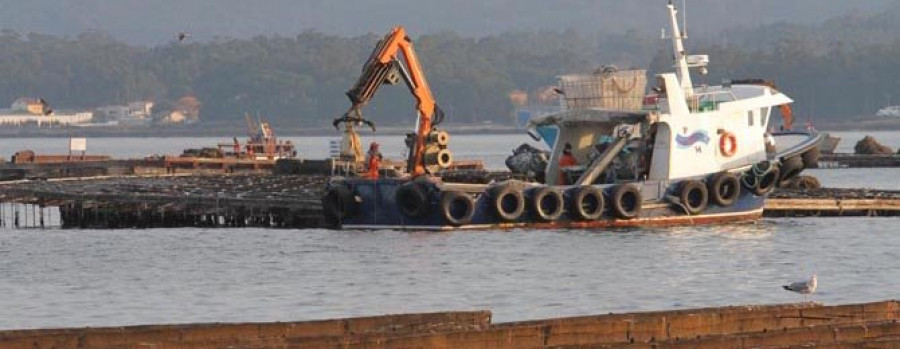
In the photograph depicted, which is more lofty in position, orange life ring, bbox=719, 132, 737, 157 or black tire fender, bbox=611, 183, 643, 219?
orange life ring, bbox=719, 132, 737, 157

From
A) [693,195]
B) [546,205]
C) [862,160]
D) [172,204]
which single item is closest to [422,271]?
[546,205]

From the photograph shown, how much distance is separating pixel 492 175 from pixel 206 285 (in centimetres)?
2936

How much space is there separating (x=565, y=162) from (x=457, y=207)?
15.2 feet

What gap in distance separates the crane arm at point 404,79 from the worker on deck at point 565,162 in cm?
315

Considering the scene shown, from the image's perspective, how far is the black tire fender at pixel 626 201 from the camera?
5062cm

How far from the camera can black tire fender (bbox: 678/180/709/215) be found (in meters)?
51.8

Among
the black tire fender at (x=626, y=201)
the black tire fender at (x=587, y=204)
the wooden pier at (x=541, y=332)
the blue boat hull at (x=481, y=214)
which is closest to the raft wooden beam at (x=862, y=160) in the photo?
the blue boat hull at (x=481, y=214)

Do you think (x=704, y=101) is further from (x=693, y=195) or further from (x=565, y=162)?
(x=565, y=162)

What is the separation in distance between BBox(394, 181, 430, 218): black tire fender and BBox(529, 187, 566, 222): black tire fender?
2344 mm

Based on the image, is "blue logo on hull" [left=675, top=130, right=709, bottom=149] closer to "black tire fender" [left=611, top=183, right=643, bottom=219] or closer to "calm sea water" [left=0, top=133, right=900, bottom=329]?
"black tire fender" [left=611, top=183, right=643, bottom=219]

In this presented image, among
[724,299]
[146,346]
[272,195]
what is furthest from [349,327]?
[272,195]

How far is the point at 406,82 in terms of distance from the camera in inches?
2158

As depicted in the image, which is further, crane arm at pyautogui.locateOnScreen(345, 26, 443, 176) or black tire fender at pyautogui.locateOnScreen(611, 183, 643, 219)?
crane arm at pyautogui.locateOnScreen(345, 26, 443, 176)

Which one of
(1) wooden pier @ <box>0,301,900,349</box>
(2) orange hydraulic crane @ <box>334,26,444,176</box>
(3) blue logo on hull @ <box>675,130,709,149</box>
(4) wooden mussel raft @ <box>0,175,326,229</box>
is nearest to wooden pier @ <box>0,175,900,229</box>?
(4) wooden mussel raft @ <box>0,175,326,229</box>
